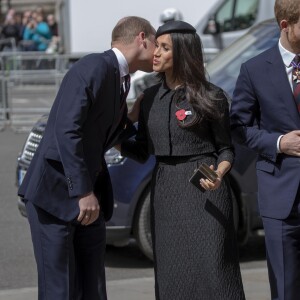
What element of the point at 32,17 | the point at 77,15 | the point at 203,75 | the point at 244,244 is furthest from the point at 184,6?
the point at 203,75

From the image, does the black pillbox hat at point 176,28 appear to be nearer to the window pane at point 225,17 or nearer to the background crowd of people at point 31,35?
the window pane at point 225,17

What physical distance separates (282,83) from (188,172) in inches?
24.3

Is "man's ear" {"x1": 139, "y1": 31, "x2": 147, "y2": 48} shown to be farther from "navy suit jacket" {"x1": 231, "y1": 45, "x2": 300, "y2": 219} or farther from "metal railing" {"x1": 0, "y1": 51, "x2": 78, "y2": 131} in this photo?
"metal railing" {"x1": 0, "y1": 51, "x2": 78, "y2": 131}

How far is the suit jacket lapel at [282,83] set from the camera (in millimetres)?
4391

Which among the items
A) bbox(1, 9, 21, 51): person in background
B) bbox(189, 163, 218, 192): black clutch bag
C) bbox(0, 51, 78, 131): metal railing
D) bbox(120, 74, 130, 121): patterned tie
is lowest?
bbox(1, 9, 21, 51): person in background

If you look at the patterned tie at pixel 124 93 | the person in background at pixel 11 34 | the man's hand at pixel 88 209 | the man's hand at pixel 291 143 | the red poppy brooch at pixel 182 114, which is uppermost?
the patterned tie at pixel 124 93

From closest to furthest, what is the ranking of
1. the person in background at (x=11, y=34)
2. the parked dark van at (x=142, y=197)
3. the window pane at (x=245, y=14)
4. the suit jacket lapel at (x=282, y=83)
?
the suit jacket lapel at (x=282, y=83) → the parked dark van at (x=142, y=197) → the window pane at (x=245, y=14) → the person in background at (x=11, y=34)

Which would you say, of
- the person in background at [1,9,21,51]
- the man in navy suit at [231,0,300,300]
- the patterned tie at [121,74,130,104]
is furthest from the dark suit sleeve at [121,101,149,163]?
the person in background at [1,9,21,51]

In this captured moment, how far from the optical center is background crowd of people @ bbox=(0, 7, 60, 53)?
85.0 feet

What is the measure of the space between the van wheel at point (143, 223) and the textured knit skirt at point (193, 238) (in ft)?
8.03

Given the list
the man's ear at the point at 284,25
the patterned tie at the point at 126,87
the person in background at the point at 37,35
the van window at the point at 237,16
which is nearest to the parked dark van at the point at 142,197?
the patterned tie at the point at 126,87

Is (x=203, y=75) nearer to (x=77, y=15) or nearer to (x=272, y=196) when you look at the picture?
(x=272, y=196)

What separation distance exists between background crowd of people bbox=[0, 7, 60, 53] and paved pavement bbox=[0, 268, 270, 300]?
18815 mm

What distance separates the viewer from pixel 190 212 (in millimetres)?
4477
